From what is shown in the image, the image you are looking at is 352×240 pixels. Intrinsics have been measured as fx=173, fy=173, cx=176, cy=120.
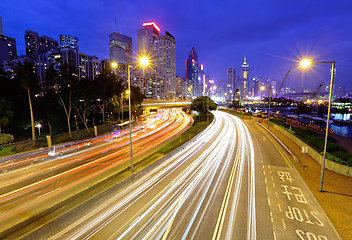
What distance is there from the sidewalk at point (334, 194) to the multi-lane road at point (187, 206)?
1.72ft

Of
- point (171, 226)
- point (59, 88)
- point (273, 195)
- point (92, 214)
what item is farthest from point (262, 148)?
point (59, 88)

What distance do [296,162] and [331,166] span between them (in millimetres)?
2915

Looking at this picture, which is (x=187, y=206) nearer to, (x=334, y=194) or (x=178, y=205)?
(x=178, y=205)

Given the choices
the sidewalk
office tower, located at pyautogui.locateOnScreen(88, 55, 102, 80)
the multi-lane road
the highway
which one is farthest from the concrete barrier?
office tower, located at pyautogui.locateOnScreen(88, 55, 102, 80)

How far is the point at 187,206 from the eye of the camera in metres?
11.0

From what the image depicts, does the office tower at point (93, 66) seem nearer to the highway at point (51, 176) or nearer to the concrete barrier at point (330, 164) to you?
the highway at point (51, 176)

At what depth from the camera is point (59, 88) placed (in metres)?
33.6

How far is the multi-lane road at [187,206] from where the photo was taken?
8.85m

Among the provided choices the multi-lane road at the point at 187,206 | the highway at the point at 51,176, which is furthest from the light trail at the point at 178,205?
the highway at the point at 51,176

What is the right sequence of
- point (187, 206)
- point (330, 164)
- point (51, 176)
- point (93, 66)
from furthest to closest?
point (93, 66) < point (330, 164) < point (51, 176) < point (187, 206)

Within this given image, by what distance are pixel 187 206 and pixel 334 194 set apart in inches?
421

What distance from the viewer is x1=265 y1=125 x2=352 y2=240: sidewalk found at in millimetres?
9500

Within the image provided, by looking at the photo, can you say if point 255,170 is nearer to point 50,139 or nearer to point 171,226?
point 171,226

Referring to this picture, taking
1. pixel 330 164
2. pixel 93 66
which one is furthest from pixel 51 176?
pixel 93 66
